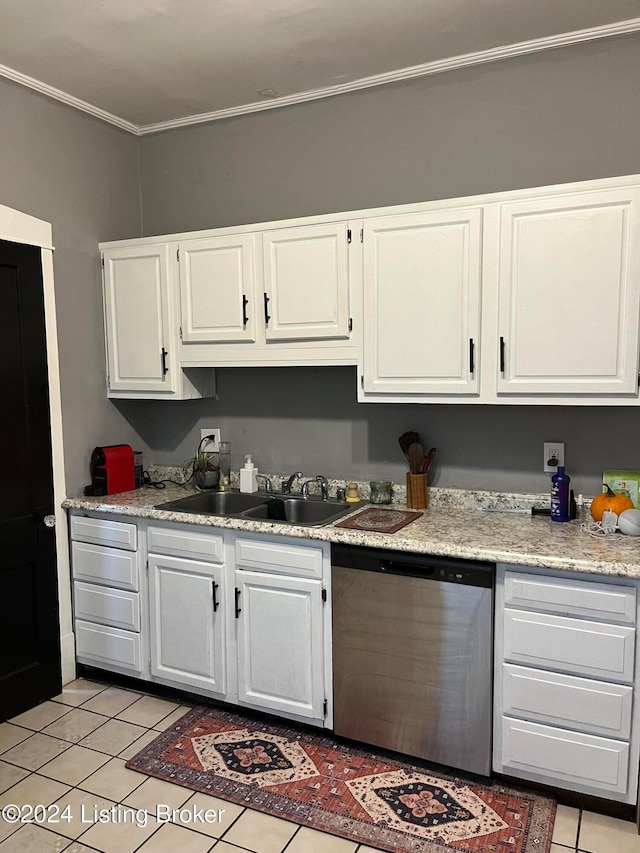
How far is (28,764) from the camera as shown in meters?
2.55

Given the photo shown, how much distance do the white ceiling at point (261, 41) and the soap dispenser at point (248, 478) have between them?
1.77m

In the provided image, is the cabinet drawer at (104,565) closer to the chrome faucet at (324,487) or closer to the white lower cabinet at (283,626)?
the white lower cabinet at (283,626)

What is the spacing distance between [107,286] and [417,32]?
185 centimetres

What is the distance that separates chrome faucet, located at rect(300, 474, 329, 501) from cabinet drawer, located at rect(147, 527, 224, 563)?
0.55 meters

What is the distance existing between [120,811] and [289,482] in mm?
1523

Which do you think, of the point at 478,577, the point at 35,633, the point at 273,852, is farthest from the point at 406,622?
the point at 35,633

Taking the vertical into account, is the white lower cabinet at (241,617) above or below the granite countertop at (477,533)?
below

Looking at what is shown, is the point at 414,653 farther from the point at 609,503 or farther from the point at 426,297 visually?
the point at 426,297

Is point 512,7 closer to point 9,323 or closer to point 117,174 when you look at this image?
point 117,174

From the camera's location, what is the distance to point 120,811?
7.43ft

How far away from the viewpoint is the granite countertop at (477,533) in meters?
2.15

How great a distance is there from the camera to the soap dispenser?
10.8 ft

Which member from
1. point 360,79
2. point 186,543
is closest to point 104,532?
point 186,543

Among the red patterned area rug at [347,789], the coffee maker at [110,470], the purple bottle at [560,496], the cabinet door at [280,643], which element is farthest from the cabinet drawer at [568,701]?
the coffee maker at [110,470]
